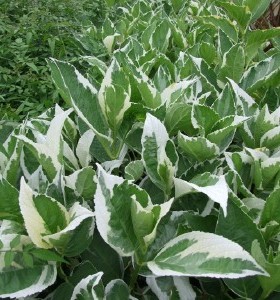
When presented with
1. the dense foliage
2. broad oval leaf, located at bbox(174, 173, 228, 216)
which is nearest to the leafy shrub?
the dense foliage

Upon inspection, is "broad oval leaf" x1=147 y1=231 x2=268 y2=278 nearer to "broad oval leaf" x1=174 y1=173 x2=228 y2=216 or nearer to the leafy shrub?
"broad oval leaf" x1=174 y1=173 x2=228 y2=216

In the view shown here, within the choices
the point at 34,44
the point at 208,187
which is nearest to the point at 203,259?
the point at 208,187

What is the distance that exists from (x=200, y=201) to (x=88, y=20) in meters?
1.64

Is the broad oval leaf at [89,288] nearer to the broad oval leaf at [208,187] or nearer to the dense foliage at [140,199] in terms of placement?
the dense foliage at [140,199]

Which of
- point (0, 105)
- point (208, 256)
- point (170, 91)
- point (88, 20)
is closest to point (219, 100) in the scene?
point (170, 91)

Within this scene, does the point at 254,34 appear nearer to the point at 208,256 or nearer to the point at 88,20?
the point at 208,256

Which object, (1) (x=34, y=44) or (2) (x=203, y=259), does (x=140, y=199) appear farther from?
(1) (x=34, y=44)

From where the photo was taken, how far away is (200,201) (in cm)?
94

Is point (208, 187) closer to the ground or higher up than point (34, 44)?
higher up

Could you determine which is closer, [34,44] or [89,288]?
[89,288]

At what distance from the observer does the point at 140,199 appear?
809 millimetres

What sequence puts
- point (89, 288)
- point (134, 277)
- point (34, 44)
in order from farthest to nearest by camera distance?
1. point (34, 44)
2. point (134, 277)
3. point (89, 288)

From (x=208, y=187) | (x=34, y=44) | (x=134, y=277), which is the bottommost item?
(x=34, y=44)

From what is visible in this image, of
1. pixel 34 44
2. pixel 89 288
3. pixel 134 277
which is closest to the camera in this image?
pixel 89 288
